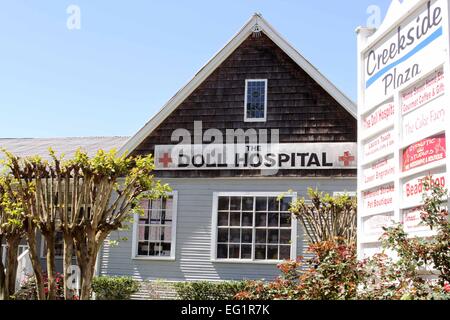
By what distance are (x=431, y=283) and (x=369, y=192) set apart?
5.58 feet

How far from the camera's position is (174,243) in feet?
57.5

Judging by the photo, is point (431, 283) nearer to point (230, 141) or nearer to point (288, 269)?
point (288, 269)

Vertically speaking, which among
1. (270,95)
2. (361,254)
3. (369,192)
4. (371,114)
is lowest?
(361,254)

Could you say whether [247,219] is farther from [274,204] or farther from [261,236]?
[274,204]

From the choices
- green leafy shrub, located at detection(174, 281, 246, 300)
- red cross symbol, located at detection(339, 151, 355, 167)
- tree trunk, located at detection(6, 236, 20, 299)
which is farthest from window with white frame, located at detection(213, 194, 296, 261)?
tree trunk, located at detection(6, 236, 20, 299)

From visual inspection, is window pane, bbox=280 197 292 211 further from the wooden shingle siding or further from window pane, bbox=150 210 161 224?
window pane, bbox=150 210 161 224

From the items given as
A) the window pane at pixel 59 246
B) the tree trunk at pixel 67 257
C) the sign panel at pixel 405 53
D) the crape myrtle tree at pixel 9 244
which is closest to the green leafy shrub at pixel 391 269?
the sign panel at pixel 405 53

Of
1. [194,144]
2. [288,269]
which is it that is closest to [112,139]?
[194,144]

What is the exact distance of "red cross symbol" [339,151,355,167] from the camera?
16.6 m

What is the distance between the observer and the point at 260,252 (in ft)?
55.9

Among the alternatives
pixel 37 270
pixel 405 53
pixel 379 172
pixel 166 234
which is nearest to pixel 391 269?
pixel 379 172

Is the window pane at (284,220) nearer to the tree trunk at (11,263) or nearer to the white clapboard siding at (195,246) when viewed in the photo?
the white clapboard siding at (195,246)
